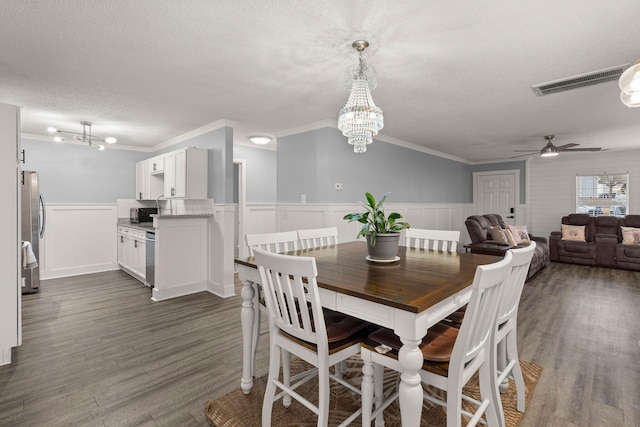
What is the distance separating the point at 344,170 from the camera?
431 centimetres

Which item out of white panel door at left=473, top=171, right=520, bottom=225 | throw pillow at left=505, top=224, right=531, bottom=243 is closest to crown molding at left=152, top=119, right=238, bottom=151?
throw pillow at left=505, top=224, right=531, bottom=243

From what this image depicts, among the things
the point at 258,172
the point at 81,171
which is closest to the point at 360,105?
the point at 258,172

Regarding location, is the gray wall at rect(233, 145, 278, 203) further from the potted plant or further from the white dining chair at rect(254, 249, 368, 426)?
the white dining chair at rect(254, 249, 368, 426)

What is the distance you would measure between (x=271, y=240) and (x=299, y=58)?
1.38 meters

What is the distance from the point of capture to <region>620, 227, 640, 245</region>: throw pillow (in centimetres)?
554

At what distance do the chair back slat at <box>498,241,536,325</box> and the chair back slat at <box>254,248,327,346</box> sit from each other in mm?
835

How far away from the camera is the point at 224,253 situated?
4.02m

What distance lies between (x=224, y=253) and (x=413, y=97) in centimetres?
290

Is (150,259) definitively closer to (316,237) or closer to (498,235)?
(316,237)

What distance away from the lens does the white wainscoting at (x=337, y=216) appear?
13.8 feet

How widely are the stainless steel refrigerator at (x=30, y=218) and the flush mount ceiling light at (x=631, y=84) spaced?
230 inches

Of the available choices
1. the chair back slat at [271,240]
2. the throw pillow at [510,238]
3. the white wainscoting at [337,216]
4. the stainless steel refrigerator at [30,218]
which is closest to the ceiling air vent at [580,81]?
the white wainscoting at [337,216]

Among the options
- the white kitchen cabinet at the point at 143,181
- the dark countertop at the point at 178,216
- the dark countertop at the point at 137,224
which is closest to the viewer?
the dark countertop at the point at 178,216

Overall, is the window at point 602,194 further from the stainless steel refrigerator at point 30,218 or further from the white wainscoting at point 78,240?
the stainless steel refrigerator at point 30,218
